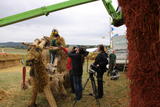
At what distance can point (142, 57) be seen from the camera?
2453 millimetres

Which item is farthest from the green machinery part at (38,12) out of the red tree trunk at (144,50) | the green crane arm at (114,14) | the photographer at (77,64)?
the red tree trunk at (144,50)

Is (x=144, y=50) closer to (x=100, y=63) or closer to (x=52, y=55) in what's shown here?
(x=100, y=63)

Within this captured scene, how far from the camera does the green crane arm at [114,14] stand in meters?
6.59

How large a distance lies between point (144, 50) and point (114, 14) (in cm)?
464

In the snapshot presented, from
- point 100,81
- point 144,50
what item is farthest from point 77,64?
point 144,50

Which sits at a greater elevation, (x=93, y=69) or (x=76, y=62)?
(x=76, y=62)

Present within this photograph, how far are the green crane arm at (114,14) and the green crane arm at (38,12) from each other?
3.71ft

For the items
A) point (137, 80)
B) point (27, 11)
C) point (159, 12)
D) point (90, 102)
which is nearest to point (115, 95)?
point (90, 102)

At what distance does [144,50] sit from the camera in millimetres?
2436

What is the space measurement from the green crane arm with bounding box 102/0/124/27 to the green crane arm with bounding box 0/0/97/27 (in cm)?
113

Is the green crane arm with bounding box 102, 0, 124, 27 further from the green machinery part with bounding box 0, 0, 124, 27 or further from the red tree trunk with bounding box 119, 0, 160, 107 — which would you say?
the red tree trunk with bounding box 119, 0, 160, 107

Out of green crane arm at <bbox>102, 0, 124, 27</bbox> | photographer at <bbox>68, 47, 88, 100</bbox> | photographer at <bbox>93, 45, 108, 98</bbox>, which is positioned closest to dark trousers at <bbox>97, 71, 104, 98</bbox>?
photographer at <bbox>93, 45, 108, 98</bbox>

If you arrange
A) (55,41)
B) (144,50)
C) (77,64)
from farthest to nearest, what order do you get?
1. (55,41)
2. (77,64)
3. (144,50)

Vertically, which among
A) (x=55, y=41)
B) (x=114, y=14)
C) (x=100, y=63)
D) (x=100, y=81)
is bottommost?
(x=100, y=81)
